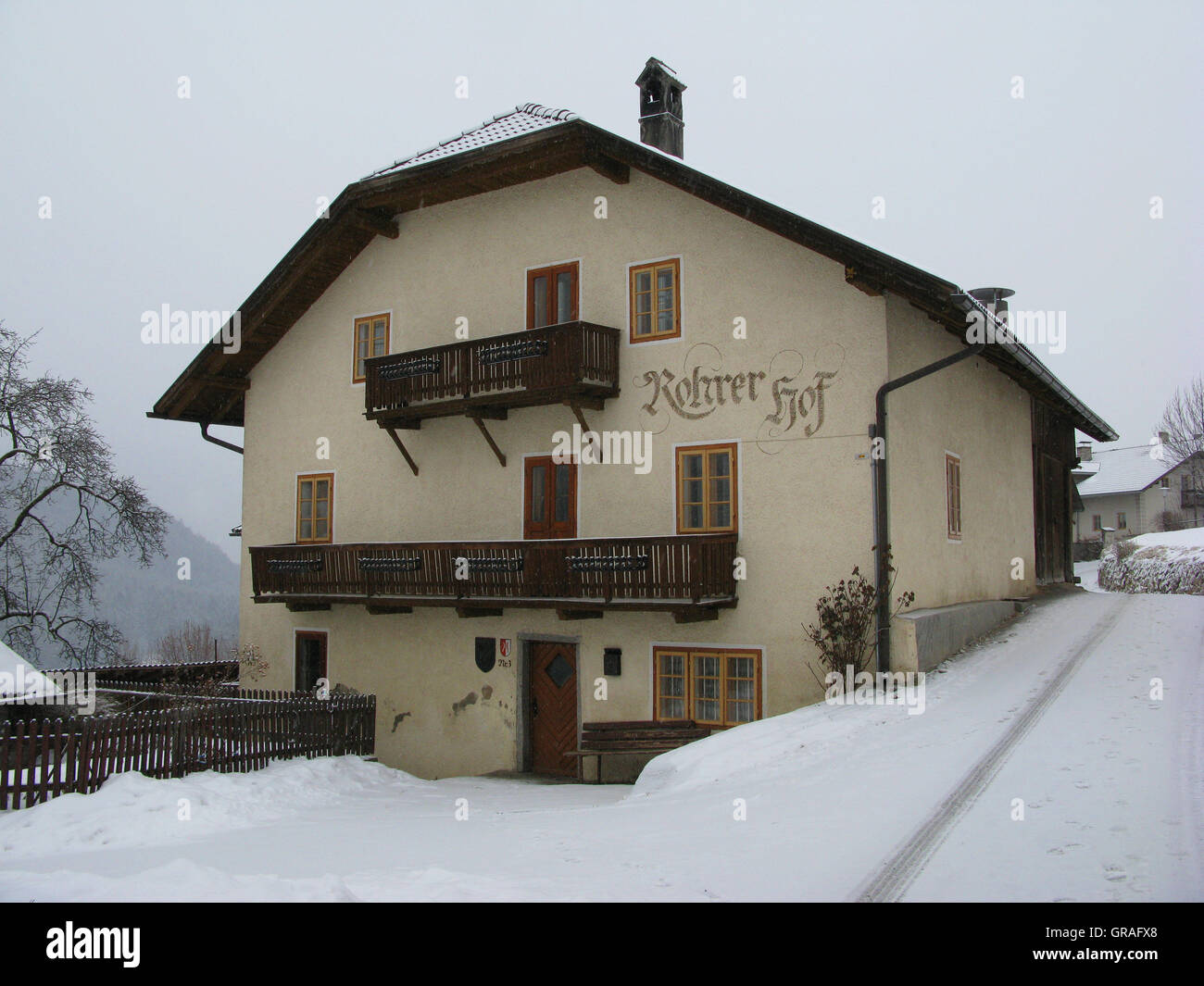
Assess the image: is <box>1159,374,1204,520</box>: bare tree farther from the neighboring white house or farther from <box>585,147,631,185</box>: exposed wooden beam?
<box>585,147,631,185</box>: exposed wooden beam

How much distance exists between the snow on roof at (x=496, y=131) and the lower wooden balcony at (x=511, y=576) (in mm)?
6922

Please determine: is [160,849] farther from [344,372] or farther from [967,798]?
[344,372]

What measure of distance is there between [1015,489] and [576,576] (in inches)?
447

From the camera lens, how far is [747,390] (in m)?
14.8

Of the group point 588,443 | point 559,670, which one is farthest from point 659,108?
point 559,670

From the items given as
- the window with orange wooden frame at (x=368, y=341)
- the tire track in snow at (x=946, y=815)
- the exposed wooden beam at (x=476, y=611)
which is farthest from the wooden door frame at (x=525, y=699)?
the tire track in snow at (x=946, y=815)

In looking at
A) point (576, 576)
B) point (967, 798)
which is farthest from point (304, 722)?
point (967, 798)

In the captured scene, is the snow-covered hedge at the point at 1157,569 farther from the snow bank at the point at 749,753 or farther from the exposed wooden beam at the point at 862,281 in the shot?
the snow bank at the point at 749,753

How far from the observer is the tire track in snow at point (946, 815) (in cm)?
640

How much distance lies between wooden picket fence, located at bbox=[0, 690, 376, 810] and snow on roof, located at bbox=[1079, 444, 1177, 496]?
5317cm

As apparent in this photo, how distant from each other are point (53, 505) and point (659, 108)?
720 inches

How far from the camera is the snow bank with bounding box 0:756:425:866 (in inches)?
409

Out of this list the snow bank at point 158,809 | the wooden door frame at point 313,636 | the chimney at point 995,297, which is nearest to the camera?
the snow bank at point 158,809

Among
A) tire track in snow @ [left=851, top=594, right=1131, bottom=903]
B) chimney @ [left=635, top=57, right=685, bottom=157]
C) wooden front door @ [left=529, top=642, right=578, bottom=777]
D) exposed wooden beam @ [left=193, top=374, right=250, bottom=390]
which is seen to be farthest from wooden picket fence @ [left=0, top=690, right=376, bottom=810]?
chimney @ [left=635, top=57, right=685, bottom=157]
